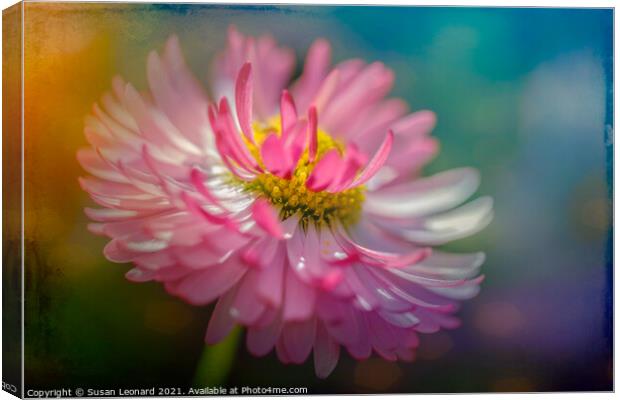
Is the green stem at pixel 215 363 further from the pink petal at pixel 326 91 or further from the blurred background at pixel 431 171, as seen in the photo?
the pink petal at pixel 326 91

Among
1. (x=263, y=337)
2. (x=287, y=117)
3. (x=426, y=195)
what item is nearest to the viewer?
(x=287, y=117)

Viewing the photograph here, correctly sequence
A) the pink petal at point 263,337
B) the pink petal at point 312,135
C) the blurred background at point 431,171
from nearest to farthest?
the pink petal at point 312,135, the pink petal at point 263,337, the blurred background at point 431,171

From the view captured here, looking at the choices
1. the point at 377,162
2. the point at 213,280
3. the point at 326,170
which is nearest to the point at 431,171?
the point at 377,162

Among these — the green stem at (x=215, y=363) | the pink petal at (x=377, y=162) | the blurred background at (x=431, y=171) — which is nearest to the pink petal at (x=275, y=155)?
the pink petal at (x=377, y=162)

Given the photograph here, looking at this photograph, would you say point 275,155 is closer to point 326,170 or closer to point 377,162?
point 326,170

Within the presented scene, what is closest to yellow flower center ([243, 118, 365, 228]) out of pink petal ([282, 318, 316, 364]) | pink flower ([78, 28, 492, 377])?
pink flower ([78, 28, 492, 377])

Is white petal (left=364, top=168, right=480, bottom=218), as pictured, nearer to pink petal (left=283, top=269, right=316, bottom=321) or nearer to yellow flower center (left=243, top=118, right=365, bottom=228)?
yellow flower center (left=243, top=118, right=365, bottom=228)

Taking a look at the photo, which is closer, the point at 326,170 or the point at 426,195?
the point at 326,170
